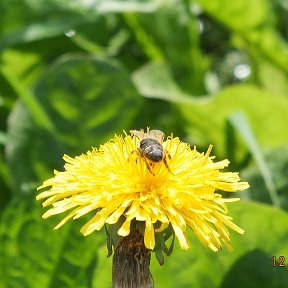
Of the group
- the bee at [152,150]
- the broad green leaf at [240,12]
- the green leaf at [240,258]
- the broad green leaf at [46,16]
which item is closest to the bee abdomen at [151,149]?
the bee at [152,150]

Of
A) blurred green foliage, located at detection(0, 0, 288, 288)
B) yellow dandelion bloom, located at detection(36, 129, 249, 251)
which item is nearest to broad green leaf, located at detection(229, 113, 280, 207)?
blurred green foliage, located at detection(0, 0, 288, 288)

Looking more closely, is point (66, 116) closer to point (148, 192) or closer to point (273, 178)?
point (273, 178)

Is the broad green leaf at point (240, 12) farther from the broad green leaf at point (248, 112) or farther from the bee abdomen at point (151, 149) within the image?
the bee abdomen at point (151, 149)

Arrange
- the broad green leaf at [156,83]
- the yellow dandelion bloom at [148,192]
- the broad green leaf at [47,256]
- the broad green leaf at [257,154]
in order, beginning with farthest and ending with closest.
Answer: the broad green leaf at [156,83] < the broad green leaf at [257,154] < the broad green leaf at [47,256] < the yellow dandelion bloom at [148,192]

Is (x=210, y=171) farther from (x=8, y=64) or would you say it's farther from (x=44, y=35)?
(x=8, y=64)

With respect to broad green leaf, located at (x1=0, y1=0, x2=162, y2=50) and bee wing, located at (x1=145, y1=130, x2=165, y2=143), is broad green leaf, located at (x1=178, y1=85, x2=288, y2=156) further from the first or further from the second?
bee wing, located at (x1=145, y1=130, x2=165, y2=143)

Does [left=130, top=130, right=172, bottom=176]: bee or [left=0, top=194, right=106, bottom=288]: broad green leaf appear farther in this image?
[left=0, top=194, right=106, bottom=288]: broad green leaf

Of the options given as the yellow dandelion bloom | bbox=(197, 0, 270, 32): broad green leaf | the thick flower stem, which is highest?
the yellow dandelion bloom

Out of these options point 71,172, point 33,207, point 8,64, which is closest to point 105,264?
point 33,207
